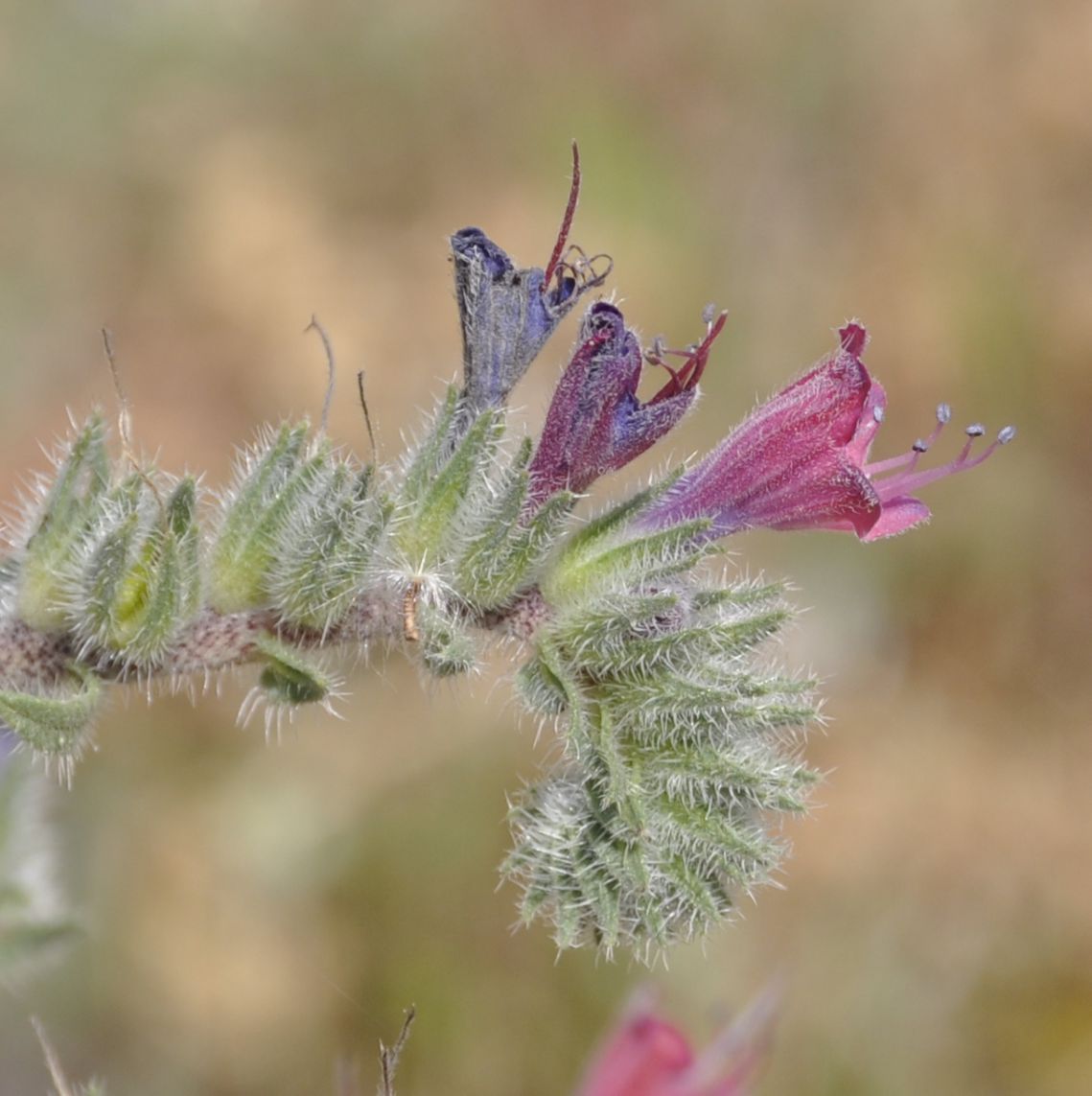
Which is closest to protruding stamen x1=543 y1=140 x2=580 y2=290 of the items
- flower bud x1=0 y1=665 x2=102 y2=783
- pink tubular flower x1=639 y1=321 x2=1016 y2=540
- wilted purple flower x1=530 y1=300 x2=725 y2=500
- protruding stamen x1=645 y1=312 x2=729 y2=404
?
wilted purple flower x1=530 y1=300 x2=725 y2=500

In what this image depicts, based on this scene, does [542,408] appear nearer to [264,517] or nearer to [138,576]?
[264,517]

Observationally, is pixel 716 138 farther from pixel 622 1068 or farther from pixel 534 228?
pixel 622 1068

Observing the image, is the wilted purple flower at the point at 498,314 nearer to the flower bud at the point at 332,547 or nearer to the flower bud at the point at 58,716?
the flower bud at the point at 332,547

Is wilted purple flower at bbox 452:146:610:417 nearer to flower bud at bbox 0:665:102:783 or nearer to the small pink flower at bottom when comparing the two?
flower bud at bbox 0:665:102:783

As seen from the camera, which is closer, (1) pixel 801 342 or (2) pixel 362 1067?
(2) pixel 362 1067

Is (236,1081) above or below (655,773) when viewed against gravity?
below

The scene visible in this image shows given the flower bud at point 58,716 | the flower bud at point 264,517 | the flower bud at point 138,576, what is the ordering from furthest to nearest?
the flower bud at point 264,517 → the flower bud at point 138,576 → the flower bud at point 58,716

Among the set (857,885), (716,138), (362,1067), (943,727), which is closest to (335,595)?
(362,1067)

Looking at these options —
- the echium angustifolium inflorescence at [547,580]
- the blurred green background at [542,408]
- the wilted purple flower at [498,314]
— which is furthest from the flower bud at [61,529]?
the blurred green background at [542,408]
